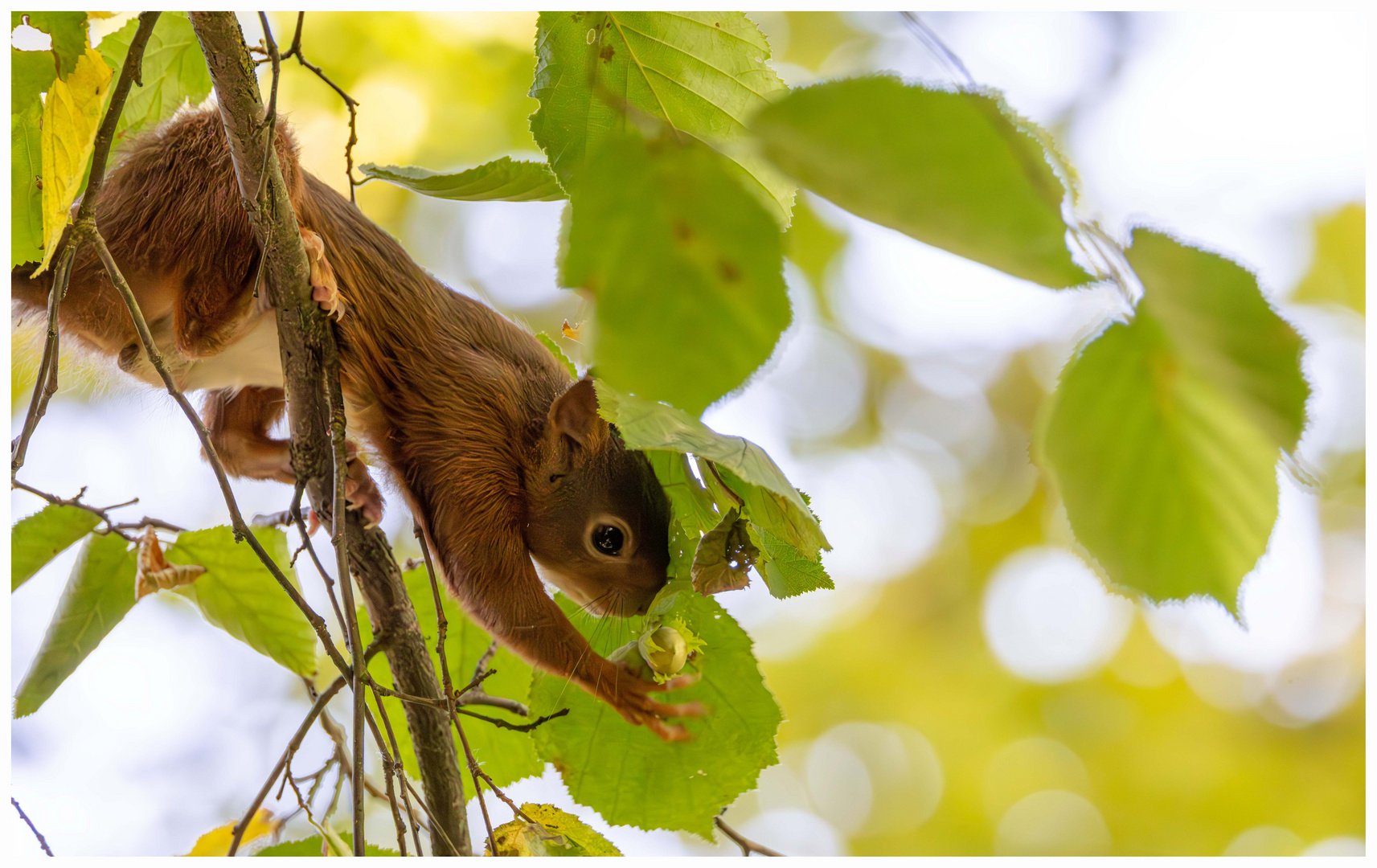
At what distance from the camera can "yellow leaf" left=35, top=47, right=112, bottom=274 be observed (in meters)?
0.60

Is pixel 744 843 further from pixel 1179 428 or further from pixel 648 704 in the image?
pixel 1179 428

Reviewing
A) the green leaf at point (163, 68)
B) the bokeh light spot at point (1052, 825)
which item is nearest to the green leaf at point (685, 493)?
the green leaf at point (163, 68)

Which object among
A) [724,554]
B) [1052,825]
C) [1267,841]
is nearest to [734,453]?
[724,554]

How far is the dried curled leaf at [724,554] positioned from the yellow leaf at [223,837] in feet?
1.64

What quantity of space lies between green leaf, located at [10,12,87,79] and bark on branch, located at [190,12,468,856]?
0.34 feet

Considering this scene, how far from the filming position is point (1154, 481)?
254 mm

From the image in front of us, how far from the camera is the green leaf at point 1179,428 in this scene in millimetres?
226

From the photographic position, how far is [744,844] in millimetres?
921

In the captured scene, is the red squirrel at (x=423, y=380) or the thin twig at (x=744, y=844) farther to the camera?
the red squirrel at (x=423, y=380)

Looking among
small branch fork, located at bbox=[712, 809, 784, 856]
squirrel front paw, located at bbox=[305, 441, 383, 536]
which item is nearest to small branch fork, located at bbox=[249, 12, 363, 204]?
squirrel front paw, located at bbox=[305, 441, 383, 536]

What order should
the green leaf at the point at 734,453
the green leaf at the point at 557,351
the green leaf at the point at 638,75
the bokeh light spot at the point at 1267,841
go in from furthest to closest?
the bokeh light spot at the point at 1267,841, the green leaf at the point at 557,351, the green leaf at the point at 638,75, the green leaf at the point at 734,453

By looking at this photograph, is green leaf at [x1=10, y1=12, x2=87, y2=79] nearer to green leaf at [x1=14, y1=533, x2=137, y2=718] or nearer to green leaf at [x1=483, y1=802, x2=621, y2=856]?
green leaf at [x1=14, y1=533, x2=137, y2=718]

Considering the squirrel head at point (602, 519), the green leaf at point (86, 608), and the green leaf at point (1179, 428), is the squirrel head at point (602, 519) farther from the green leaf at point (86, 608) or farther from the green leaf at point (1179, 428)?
the green leaf at point (1179, 428)

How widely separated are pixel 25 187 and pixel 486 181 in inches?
16.5
